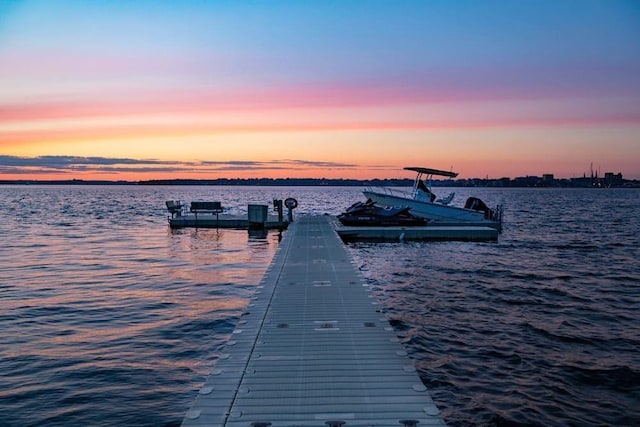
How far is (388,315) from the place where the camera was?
41.9 ft

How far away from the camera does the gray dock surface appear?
18.4 feet

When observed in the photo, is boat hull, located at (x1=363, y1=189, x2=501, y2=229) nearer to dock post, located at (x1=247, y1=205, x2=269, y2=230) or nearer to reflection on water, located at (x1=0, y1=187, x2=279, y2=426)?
Result: dock post, located at (x1=247, y1=205, x2=269, y2=230)

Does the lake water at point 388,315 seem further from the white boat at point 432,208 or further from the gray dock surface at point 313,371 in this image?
the white boat at point 432,208

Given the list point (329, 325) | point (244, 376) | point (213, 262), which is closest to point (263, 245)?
point (213, 262)

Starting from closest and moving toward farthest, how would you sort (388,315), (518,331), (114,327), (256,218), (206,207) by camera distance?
(114,327)
(518,331)
(388,315)
(256,218)
(206,207)

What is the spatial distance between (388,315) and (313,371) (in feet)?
20.1

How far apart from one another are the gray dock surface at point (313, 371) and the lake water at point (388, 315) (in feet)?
3.51

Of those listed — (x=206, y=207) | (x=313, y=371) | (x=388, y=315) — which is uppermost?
(x=206, y=207)

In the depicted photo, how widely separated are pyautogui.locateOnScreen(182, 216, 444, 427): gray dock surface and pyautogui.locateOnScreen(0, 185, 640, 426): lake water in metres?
1.07

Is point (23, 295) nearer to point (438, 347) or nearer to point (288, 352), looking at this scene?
point (288, 352)

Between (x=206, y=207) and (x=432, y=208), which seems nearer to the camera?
(x=206, y=207)

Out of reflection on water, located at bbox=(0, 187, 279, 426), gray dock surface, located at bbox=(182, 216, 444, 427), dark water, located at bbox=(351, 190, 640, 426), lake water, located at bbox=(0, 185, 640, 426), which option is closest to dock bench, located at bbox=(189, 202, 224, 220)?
lake water, located at bbox=(0, 185, 640, 426)

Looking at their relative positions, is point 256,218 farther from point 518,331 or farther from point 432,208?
point 518,331

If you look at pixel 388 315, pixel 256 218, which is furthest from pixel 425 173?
pixel 388 315
